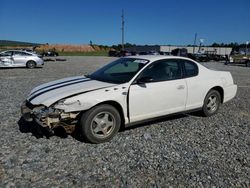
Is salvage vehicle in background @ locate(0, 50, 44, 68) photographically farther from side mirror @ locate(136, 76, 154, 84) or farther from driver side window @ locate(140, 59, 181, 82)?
side mirror @ locate(136, 76, 154, 84)

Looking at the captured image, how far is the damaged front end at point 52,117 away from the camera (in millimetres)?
3641

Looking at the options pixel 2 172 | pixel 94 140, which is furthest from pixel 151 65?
pixel 2 172

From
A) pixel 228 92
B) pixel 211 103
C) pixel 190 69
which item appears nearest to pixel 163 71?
pixel 190 69

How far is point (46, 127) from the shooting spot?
12.1 ft

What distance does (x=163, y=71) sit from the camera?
4.72 meters

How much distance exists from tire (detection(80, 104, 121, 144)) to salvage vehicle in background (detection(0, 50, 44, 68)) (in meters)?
15.1

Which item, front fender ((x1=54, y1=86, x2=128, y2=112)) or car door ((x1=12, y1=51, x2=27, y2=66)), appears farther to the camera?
car door ((x1=12, y1=51, x2=27, y2=66))

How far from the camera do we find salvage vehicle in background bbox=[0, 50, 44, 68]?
16.6m

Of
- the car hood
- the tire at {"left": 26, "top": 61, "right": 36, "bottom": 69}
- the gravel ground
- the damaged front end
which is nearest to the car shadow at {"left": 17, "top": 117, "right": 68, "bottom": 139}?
the gravel ground

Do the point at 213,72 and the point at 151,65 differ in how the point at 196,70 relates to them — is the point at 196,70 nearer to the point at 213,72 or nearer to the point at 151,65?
the point at 213,72

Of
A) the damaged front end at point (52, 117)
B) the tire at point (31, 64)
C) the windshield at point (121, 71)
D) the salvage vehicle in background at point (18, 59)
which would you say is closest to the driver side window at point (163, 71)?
the windshield at point (121, 71)

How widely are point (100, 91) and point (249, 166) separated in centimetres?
248

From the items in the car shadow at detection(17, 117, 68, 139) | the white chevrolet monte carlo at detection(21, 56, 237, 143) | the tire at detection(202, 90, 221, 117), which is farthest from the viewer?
the tire at detection(202, 90, 221, 117)

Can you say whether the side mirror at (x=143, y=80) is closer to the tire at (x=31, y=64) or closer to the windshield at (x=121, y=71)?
the windshield at (x=121, y=71)
